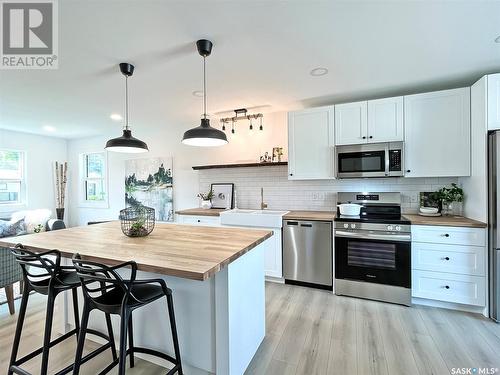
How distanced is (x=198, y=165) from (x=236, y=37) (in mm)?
2906

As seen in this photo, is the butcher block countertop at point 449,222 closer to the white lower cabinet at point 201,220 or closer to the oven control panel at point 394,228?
the oven control panel at point 394,228

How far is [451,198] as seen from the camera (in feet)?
9.32

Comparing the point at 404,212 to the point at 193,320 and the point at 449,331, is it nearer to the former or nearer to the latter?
the point at 449,331

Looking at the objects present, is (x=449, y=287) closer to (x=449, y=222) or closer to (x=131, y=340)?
(x=449, y=222)

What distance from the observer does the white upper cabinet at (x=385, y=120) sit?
9.57ft

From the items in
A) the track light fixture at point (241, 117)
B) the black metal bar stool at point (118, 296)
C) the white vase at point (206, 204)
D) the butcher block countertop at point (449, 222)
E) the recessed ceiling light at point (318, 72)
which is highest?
the recessed ceiling light at point (318, 72)

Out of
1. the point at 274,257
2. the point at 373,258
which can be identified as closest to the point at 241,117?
the point at 274,257

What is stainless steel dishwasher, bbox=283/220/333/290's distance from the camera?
2.97 meters

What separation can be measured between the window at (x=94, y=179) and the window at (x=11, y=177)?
3.58ft

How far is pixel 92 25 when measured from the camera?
5.75 feet

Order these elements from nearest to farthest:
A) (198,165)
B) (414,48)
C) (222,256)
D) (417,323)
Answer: (222,256), (414,48), (417,323), (198,165)

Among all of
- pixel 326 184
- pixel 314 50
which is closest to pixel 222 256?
pixel 314 50

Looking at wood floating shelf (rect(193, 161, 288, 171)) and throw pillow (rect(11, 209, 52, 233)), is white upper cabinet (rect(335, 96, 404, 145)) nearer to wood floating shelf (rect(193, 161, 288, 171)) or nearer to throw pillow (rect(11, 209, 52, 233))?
wood floating shelf (rect(193, 161, 288, 171))

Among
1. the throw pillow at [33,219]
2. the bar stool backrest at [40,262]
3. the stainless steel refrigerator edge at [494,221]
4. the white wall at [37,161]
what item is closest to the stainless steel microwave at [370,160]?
the stainless steel refrigerator edge at [494,221]
